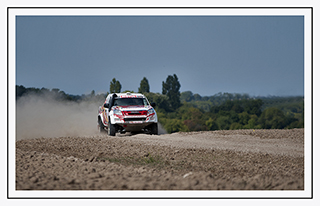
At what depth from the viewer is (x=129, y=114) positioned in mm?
16125

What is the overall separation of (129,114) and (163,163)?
6.09 metres

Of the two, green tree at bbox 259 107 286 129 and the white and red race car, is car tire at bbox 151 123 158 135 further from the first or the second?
green tree at bbox 259 107 286 129

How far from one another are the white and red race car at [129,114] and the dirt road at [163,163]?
1.03m

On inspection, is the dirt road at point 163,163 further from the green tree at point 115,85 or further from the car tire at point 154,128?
the green tree at point 115,85

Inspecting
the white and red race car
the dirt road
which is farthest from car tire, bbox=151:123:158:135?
the dirt road

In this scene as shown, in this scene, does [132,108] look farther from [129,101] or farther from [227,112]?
[227,112]

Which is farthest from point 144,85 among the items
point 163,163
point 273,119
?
point 163,163

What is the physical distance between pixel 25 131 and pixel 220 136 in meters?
12.8

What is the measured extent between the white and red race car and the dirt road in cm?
103

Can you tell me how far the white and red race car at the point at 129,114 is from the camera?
53.0 feet

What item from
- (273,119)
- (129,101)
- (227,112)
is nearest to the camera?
(129,101)

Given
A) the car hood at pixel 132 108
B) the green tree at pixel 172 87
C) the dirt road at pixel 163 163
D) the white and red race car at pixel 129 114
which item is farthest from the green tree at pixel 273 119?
the car hood at pixel 132 108

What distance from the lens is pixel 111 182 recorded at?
6.77 metres

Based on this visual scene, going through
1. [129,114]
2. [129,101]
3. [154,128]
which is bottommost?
[154,128]
